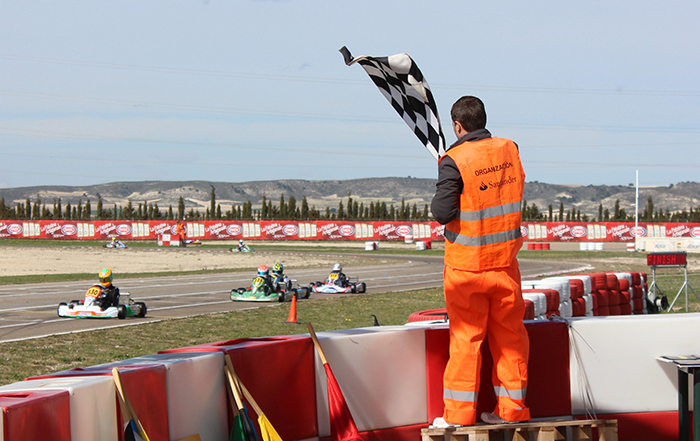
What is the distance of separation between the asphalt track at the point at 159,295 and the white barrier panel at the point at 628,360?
26.5 feet

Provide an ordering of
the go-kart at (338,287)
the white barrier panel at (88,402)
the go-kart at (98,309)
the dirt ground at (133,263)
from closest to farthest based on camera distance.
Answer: the white barrier panel at (88,402), the go-kart at (98,309), the go-kart at (338,287), the dirt ground at (133,263)

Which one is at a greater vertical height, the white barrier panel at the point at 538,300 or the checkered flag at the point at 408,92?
the checkered flag at the point at 408,92

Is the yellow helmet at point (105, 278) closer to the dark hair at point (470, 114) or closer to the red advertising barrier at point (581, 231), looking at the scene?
the dark hair at point (470, 114)

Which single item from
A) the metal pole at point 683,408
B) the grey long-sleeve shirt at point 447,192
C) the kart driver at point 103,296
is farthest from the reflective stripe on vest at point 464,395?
the kart driver at point 103,296

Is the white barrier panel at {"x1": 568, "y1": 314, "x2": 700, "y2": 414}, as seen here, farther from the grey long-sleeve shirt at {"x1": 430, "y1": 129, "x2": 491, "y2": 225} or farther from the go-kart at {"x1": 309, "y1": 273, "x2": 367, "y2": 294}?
the go-kart at {"x1": 309, "y1": 273, "x2": 367, "y2": 294}

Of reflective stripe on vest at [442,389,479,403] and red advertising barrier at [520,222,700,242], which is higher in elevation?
reflective stripe on vest at [442,389,479,403]

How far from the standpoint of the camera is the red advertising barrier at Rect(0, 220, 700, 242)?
186 ft

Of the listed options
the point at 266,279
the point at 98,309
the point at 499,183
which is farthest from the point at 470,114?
the point at 266,279

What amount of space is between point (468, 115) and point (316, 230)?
5606 cm

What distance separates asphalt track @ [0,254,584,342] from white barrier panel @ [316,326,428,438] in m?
7.24

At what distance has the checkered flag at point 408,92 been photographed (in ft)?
13.6

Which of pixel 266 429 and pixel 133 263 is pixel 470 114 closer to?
pixel 266 429

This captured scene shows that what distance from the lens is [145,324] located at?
11031mm

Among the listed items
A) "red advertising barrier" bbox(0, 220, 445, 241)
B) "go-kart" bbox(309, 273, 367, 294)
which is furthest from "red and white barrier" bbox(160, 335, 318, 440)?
"red advertising barrier" bbox(0, 220, 445, 241)
